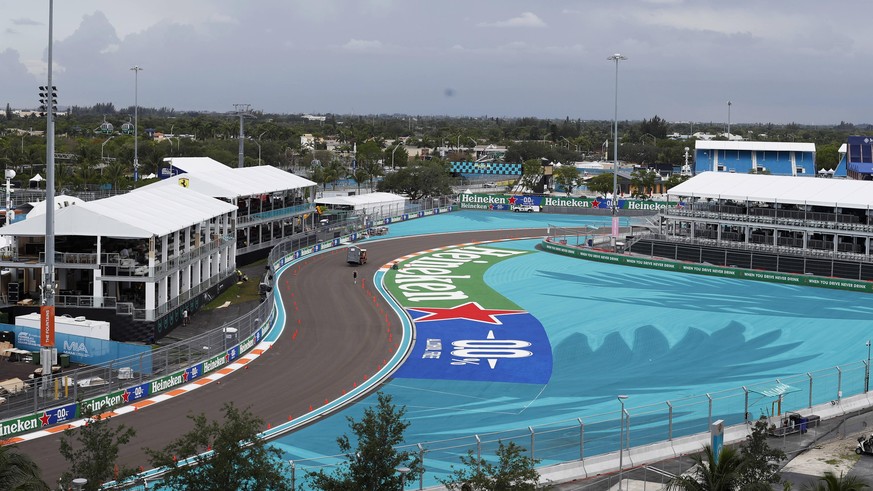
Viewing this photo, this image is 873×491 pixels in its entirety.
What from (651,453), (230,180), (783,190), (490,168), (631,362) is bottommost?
(651,453)

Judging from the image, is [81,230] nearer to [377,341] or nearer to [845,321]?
[377,341]

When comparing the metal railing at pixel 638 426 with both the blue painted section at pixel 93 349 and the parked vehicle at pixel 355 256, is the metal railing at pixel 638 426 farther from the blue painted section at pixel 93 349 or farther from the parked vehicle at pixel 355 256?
the parked vehicle at pixel 355 256

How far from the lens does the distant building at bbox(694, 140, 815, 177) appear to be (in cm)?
13475

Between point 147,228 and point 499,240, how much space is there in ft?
149

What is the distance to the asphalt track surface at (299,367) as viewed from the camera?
112 feet

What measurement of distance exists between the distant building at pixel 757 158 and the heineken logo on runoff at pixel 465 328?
6944 centimetres

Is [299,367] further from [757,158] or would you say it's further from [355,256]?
[757,158]

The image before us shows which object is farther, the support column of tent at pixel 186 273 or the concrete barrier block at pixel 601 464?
the support column of tent at pixel 186 273

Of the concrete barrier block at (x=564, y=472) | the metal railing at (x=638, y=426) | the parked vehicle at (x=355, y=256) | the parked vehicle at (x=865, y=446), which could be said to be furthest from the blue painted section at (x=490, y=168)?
the concrete barrier block at (x=564, y=472)

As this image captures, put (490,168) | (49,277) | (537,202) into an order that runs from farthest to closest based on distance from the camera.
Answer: (490,168)
(537,202)
(49,277)

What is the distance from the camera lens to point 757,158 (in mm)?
136000

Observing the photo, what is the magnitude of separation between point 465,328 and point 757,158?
94.3m

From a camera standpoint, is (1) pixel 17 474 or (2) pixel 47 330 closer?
(1) pixel 17 474

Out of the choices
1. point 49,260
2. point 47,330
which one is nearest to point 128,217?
point 49,260
